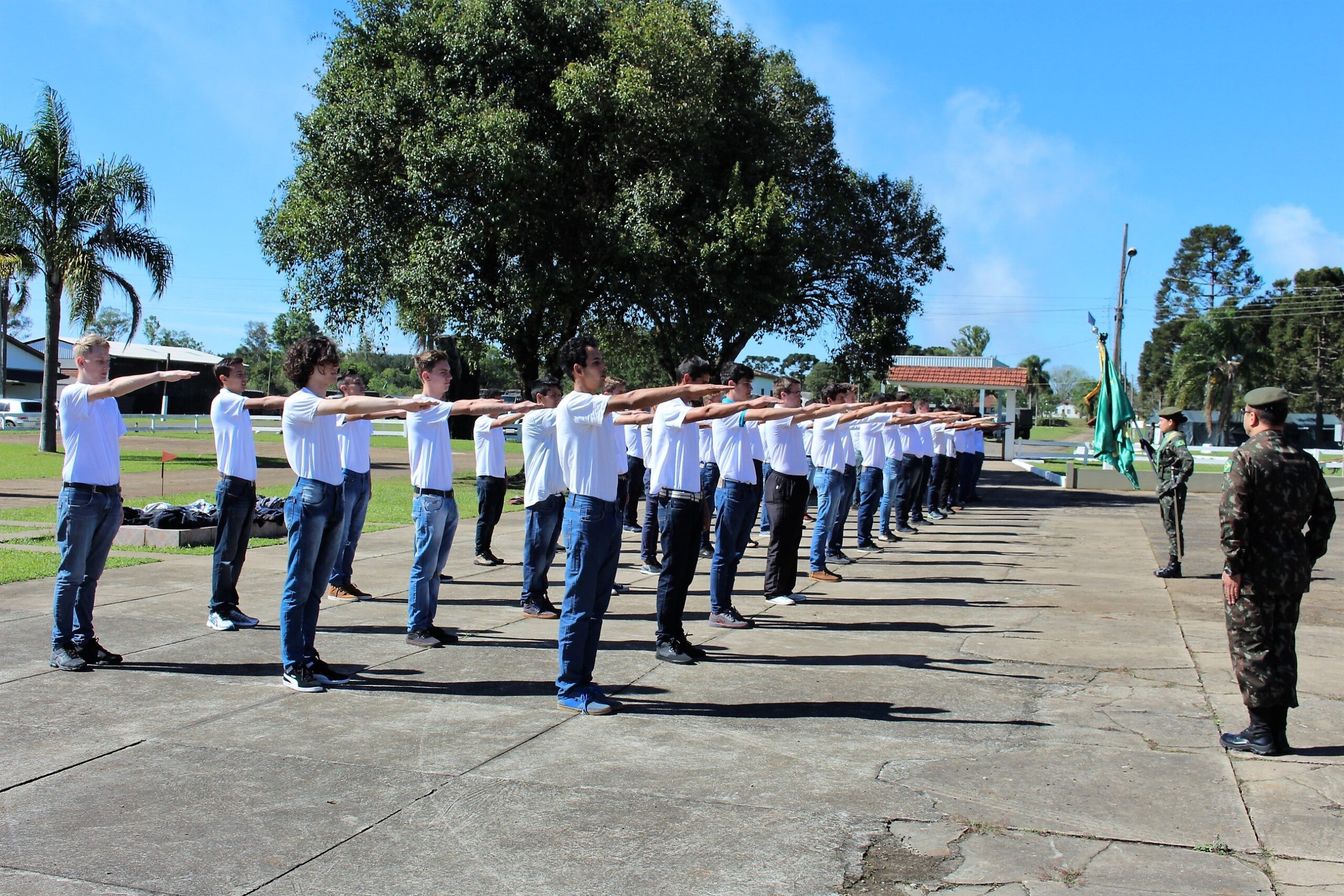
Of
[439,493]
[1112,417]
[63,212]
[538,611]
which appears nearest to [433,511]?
[439,493]

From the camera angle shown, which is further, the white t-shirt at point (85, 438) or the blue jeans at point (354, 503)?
the blue jeans at point (354, 503)

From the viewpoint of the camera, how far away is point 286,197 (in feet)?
75.8

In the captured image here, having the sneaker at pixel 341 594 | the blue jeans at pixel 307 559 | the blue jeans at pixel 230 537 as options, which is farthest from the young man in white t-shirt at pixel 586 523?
the sneaker at pixel 341 594

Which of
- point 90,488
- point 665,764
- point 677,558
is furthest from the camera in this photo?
point 677,558

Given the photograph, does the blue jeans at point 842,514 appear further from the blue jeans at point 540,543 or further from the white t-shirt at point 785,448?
the blue jeans at point 540,543

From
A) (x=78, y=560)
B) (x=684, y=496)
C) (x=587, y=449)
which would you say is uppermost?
(x=587, y=449)

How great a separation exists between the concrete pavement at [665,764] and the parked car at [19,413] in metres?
38.1

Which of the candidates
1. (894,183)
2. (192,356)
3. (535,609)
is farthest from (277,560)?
(192,356)

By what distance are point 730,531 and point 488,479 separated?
3.42 m

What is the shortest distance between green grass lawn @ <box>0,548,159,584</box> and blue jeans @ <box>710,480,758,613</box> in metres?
5.80

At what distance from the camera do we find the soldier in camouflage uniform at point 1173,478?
452 inches

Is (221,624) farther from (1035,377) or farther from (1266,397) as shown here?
(1035,377)

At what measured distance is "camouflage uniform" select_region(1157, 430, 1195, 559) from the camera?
37.7 feet

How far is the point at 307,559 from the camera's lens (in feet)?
19.8
